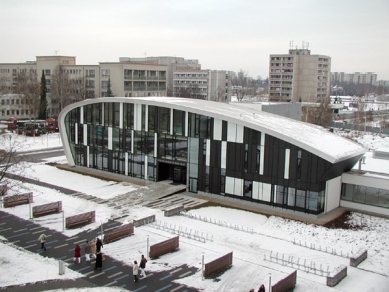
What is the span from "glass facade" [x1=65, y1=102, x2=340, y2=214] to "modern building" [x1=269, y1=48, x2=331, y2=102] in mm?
92240

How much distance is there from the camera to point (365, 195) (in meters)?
32.2

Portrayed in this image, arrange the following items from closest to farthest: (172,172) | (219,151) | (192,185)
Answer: (219,151) < (192,185) < (172,172)

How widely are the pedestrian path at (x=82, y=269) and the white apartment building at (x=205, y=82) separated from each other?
98299mm

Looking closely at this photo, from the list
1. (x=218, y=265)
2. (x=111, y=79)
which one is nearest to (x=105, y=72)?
(x=111, y=79)

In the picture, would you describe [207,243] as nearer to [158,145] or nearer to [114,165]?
[158,145]

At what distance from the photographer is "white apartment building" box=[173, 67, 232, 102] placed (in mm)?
125312

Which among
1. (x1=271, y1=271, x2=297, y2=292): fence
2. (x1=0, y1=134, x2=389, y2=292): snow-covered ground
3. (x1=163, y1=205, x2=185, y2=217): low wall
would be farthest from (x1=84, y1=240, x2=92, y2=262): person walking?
(x1=271, y1=271, x2=297, y2=292): fence

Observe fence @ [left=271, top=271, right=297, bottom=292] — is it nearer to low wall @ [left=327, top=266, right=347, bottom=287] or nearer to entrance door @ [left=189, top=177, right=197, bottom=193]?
low wall @ [left=327, top=266, right=347, bottom=287]

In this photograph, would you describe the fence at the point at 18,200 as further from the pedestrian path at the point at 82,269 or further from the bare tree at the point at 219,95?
the bare tree at the point at 219,95

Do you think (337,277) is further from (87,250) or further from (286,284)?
(87,250)

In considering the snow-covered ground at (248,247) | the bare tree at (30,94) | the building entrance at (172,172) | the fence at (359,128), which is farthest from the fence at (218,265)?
the fence at (359,128)

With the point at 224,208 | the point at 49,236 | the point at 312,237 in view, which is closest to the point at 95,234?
the point at 49,236

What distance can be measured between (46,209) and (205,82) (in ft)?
327

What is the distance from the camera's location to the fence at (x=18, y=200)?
101ft
